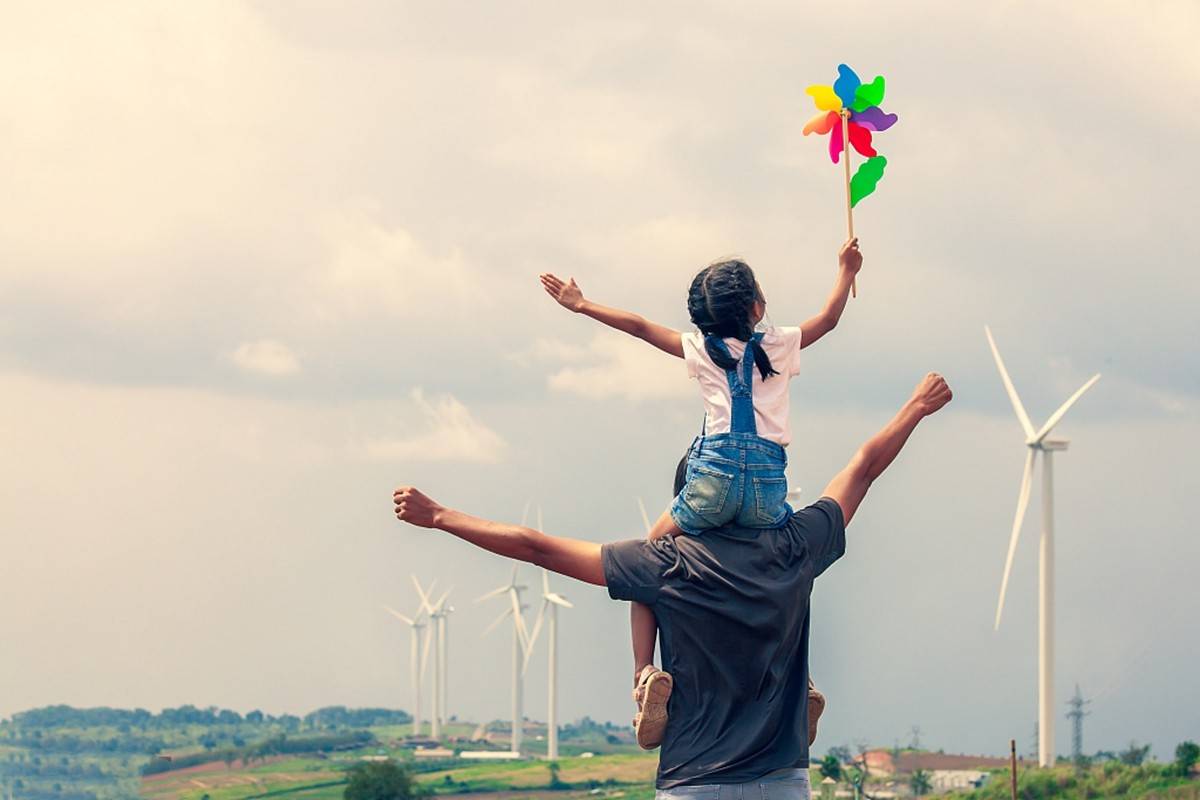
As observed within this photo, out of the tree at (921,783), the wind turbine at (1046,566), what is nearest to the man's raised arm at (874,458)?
the wind turbine at (1046,566)

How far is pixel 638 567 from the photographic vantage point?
8.80 metres

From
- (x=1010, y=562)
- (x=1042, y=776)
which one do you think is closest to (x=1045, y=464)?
(x=1010, y=562)

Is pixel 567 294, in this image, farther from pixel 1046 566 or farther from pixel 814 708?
pixel 1046 566

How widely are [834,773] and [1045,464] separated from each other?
1542 inches

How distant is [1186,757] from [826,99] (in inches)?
4758

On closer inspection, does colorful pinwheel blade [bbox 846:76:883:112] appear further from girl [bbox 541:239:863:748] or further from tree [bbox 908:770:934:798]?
tree [bbox 908:770:934:798]

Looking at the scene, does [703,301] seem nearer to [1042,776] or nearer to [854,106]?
[854,106]

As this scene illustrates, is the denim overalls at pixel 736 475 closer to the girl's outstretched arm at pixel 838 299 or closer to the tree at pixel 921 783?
the girl's outstretched arm at pixel 838 299

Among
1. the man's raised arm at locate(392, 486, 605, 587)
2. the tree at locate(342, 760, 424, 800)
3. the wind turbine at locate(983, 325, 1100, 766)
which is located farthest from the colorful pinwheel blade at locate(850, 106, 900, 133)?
the tree at locate(342, 760, 424, 800)

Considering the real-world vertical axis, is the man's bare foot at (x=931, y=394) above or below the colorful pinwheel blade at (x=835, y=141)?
below

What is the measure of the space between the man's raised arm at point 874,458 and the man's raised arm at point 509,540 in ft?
3.96

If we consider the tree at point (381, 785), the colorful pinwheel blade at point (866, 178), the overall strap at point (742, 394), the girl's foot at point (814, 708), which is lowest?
the tree at point (381, 785)

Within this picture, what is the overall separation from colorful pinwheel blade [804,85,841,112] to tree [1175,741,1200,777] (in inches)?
4673

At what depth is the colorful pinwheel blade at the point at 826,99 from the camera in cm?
998
